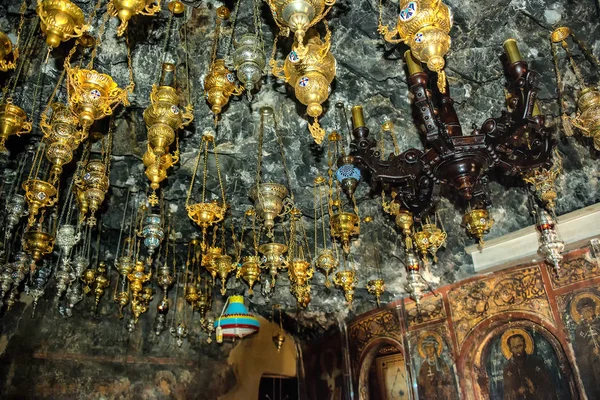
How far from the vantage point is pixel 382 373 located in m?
9.00

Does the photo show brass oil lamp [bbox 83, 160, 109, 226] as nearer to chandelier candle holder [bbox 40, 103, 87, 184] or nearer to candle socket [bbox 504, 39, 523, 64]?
chandelier candle holder [bbox 40, 103, 87, 184]

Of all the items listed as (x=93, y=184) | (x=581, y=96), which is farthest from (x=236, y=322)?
(x=581, y=96)

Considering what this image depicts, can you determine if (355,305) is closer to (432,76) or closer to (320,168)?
(320,168)

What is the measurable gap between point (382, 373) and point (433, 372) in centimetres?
244

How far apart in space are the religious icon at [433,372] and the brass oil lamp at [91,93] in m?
5.72

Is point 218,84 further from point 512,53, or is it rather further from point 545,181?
point 545,181

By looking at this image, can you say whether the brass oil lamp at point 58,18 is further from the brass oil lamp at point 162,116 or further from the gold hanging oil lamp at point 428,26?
the gold hanging oil lamp at point 428,26

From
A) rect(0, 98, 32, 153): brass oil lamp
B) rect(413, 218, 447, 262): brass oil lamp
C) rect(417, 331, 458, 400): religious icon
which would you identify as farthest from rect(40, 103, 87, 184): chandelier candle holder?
rect(417, 331, 458, 400): religious icon

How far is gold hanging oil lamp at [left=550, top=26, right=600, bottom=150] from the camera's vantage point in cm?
358

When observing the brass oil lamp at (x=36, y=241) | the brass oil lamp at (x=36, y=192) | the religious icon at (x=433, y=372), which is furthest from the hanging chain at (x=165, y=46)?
the religious icon at (x=433, y=372)

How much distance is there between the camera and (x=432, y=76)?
3822mm

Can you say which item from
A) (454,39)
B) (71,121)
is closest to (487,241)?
(454,39)

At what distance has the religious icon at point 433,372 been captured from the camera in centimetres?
649

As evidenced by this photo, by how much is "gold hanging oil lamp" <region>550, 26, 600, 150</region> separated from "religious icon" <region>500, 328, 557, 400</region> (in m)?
2.86
